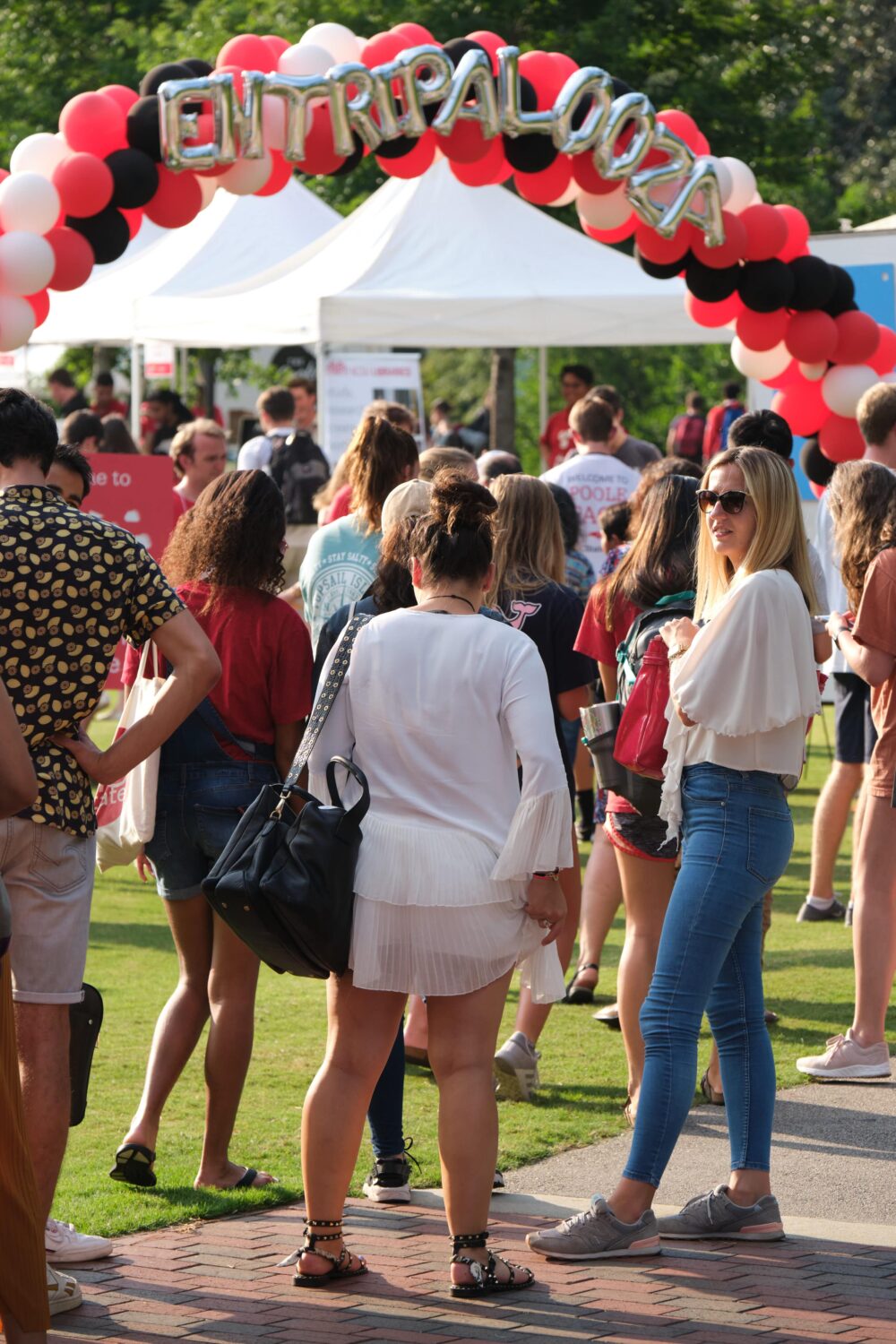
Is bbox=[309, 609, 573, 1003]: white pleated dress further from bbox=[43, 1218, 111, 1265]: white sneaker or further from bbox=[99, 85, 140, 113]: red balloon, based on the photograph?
bbox=[99, 85, 140, 113]: red balloon

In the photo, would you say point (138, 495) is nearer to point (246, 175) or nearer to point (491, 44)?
point (246, 175)

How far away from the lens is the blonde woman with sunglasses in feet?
15.9

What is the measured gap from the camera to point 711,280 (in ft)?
34.0

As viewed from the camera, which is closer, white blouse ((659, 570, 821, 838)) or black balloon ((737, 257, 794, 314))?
white blouse ((659, 570, 821, 838))

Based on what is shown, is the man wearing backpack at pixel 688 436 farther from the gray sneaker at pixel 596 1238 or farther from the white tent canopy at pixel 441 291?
the gray sneaker at pixel 596 1238

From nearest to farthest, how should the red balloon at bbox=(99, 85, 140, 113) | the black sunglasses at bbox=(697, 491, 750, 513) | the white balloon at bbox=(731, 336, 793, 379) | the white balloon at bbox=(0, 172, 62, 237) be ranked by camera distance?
1. the black sunglasses at bbox=(697, 491, 750, 513)
2. the white balloon at bbox=(0, 172, 62, 237)
3. the red balloon at bbox=(99, 85, 140, 113)
4. the white balloon at bbox=(731, 336, 793, 379)

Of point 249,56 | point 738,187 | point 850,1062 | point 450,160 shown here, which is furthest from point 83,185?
point 850,1062

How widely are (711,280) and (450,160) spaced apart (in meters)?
1.61

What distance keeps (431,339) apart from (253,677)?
10.8m

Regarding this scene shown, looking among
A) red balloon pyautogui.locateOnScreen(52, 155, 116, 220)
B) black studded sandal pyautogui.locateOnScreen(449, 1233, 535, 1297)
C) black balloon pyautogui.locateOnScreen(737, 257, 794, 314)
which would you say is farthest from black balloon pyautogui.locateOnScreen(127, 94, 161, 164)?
black studded sandal pyautogui.locateOnScreen(449, 1233, 535, 1297)

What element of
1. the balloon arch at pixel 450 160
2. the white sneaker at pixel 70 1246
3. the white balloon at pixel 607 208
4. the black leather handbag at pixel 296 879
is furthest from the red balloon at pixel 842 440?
the white sneaker at pixel 70 1246

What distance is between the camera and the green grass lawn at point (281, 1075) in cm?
554

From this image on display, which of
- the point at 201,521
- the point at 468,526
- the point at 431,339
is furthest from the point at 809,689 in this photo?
the point at 431,339

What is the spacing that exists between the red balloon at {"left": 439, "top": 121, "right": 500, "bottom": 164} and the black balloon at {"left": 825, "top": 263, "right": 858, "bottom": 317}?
212cm
